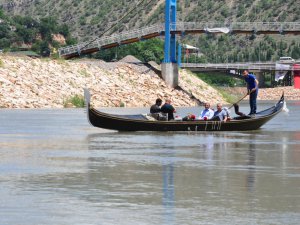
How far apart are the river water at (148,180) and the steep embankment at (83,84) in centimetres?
4580

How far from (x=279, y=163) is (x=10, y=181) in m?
8.27

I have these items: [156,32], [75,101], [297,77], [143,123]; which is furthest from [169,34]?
[143,123]

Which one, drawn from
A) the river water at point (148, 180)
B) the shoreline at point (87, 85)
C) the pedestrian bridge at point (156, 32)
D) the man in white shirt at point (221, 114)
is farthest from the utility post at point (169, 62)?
the river water at point (148, 180)

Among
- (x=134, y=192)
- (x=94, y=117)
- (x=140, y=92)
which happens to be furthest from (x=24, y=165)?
(x=140, y=92)

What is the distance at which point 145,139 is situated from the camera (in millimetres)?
37719

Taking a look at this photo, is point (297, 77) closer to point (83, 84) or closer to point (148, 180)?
point (83, 84)

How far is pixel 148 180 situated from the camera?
22750 millimetres

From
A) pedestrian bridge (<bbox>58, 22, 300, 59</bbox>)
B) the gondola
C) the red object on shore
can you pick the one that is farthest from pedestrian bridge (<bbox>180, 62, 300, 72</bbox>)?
the gondola

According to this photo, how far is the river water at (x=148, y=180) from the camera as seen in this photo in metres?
17.8

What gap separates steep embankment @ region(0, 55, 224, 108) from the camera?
8369 cm

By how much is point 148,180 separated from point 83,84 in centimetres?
7241

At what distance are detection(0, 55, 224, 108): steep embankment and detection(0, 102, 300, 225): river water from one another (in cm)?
4580

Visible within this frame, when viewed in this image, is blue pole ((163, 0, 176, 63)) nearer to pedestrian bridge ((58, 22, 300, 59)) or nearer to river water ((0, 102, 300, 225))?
pedestrian bridge ((58, 22, 300, 59))

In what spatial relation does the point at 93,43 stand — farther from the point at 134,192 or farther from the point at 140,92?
the point at 134,192
